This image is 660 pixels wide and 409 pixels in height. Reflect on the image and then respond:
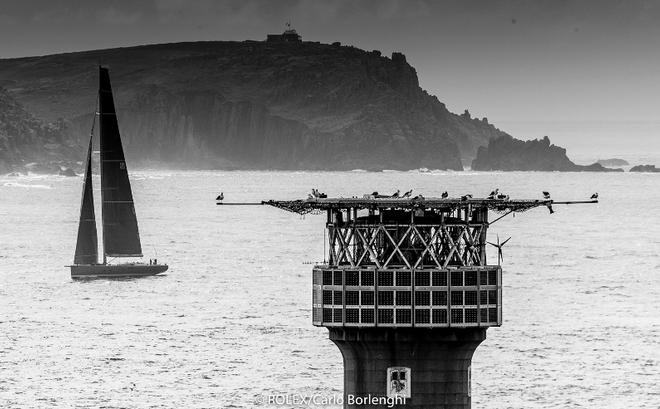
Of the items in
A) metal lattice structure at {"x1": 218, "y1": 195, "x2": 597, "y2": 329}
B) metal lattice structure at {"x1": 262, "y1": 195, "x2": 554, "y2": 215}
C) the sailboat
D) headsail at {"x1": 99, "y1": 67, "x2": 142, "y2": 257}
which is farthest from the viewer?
headsail at {"x1": 99, "y1": 67, "x2": 142, "y2": 257}

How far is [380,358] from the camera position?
61.7 metres

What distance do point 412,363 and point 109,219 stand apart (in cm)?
8929

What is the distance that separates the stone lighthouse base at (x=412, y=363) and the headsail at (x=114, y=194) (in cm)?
8437

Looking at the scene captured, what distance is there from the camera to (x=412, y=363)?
61.6 metres

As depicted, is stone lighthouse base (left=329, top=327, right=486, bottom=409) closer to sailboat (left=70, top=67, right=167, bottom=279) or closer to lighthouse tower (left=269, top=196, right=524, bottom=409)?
lighthouse tower (left=269, top=196, right=524, bottom=409)

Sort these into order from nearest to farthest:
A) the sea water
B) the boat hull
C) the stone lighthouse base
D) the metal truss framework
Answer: the stone lighthouse base → the metal truss framework → the sea water → the boat hull

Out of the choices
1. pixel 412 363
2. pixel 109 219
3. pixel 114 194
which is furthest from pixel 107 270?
pixel 412 363

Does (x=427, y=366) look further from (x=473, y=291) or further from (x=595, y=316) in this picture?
(x=595, y=316)

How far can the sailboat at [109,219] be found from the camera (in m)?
142

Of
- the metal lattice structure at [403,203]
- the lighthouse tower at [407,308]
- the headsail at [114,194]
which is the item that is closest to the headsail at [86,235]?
the headsail at [114,194]

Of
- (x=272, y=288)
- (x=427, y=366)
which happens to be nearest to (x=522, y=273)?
(x=272, y=288)

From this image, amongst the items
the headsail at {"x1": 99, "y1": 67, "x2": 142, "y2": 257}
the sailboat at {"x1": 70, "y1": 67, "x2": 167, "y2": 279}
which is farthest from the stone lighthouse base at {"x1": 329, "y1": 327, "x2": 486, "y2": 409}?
the headsail at {"x1": 99, "y1": 67, "x2": 142, "y2": 257}

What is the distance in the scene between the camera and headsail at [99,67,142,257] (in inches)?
5743

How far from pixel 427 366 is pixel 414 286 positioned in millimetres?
3280
